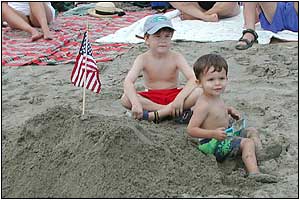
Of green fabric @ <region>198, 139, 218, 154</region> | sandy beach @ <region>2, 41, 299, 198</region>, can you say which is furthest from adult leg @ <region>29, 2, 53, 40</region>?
green fabric @ <region>198, 139, 218, 154</region>

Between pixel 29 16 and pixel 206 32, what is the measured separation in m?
2.32

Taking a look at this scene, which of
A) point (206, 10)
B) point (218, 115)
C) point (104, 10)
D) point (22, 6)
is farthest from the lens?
point (104, 10)

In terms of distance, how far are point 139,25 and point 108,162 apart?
4251 mm

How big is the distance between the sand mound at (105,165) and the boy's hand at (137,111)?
0.49 metres

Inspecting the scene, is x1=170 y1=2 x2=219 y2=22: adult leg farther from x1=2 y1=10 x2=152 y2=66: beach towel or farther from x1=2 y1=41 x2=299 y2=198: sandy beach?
x1=2 y1=41 x2=299 y2=198: sandy beach

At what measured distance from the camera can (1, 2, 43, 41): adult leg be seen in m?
7.01

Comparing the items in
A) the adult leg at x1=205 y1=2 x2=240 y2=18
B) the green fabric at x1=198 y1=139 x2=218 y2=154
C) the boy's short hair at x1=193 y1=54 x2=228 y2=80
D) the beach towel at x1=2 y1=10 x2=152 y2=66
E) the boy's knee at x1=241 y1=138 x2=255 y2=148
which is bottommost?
the green fabric at x1=198 y1=139 x2=218 y2=154

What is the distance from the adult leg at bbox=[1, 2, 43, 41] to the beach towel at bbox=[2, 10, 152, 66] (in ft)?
0.28

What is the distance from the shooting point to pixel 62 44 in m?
6.45

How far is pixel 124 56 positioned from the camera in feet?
18.9

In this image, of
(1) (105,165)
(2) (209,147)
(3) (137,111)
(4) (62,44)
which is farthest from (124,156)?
(4) (62,44)

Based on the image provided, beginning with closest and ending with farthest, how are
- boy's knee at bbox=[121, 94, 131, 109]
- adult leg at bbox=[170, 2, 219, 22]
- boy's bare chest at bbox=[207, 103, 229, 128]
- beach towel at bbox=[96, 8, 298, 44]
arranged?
boy's bare chest at bbox=[207, 103, 229, 128] → boy's knee at bbox=[121, 94, 131, 109] → beach towel at bbox=[96, 8, 298, 44] → adult leg at bbox=[170, 2, 219, 22]

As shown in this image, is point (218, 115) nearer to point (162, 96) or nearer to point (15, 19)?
point (162, 96)

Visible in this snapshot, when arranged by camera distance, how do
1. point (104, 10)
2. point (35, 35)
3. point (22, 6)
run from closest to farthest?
point (35, 35) → point (22, 6) → point (104, 10)
